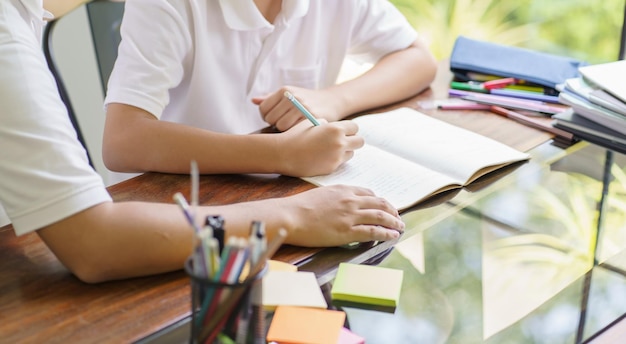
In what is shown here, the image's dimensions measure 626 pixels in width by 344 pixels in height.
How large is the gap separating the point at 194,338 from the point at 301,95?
68cm

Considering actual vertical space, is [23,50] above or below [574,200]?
above

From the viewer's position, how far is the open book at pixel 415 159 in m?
1.10

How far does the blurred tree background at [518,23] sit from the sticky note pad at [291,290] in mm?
2324

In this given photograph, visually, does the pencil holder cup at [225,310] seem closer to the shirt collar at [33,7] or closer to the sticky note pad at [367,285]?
the sticky note pad at [367,285]

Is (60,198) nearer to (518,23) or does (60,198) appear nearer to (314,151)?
(314,151)

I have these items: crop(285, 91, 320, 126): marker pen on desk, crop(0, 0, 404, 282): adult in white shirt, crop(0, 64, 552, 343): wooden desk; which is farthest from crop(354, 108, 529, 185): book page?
crop(0, 0, 404, 282): adult in white shirt

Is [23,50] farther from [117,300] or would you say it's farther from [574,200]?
[574,200]

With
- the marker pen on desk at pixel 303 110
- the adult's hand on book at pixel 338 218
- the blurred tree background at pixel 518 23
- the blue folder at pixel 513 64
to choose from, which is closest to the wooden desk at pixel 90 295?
the adult's hand on book at pixel 338 218

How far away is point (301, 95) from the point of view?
1309 mm

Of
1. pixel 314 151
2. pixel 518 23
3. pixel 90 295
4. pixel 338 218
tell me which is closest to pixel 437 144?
pixel 314 151

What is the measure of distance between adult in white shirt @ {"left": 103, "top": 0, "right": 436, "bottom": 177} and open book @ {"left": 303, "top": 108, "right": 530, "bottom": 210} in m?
0.04

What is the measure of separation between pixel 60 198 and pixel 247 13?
0.57 meters

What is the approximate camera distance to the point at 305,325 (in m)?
0.80

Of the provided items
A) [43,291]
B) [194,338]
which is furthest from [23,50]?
[194,338]
